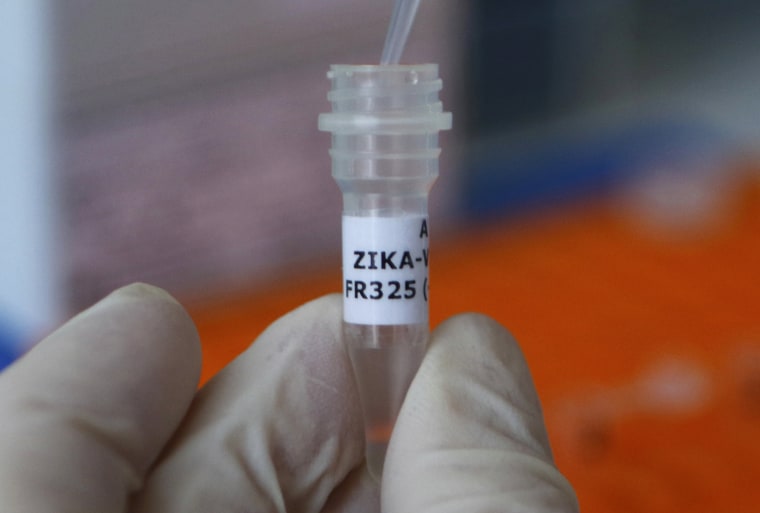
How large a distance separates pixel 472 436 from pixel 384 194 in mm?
269

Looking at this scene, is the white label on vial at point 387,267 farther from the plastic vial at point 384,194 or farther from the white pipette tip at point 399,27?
the white pipette tip at point 399,27

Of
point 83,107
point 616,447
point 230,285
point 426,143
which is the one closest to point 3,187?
point 83,107

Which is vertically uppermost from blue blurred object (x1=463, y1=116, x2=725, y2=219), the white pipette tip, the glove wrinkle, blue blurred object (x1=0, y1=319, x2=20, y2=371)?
the white pipette tip

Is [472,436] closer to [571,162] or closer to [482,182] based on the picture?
[482,182]

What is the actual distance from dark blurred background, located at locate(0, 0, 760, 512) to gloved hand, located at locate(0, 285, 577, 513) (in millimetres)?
1269

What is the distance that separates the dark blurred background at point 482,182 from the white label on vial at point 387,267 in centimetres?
138

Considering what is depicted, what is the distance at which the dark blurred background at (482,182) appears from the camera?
7.91ft

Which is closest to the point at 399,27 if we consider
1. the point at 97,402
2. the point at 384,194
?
the point at 384,194

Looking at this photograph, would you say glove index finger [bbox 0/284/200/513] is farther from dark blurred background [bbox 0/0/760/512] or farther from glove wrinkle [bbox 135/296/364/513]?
dark blurred background [bbox 0/0/760/512]

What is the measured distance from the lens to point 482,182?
9.32 feet

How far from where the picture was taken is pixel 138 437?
3.05ft

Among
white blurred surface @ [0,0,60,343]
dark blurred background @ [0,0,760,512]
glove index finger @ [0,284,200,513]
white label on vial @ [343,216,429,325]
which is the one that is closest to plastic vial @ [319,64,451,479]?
white label on vial @ [343,216,429,325]

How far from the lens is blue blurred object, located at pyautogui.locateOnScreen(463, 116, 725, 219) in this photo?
9.32 feet

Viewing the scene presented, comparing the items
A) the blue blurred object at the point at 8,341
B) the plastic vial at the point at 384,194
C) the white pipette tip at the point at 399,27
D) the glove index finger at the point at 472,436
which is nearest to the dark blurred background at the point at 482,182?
the blue blurred object at the point at 8,341
